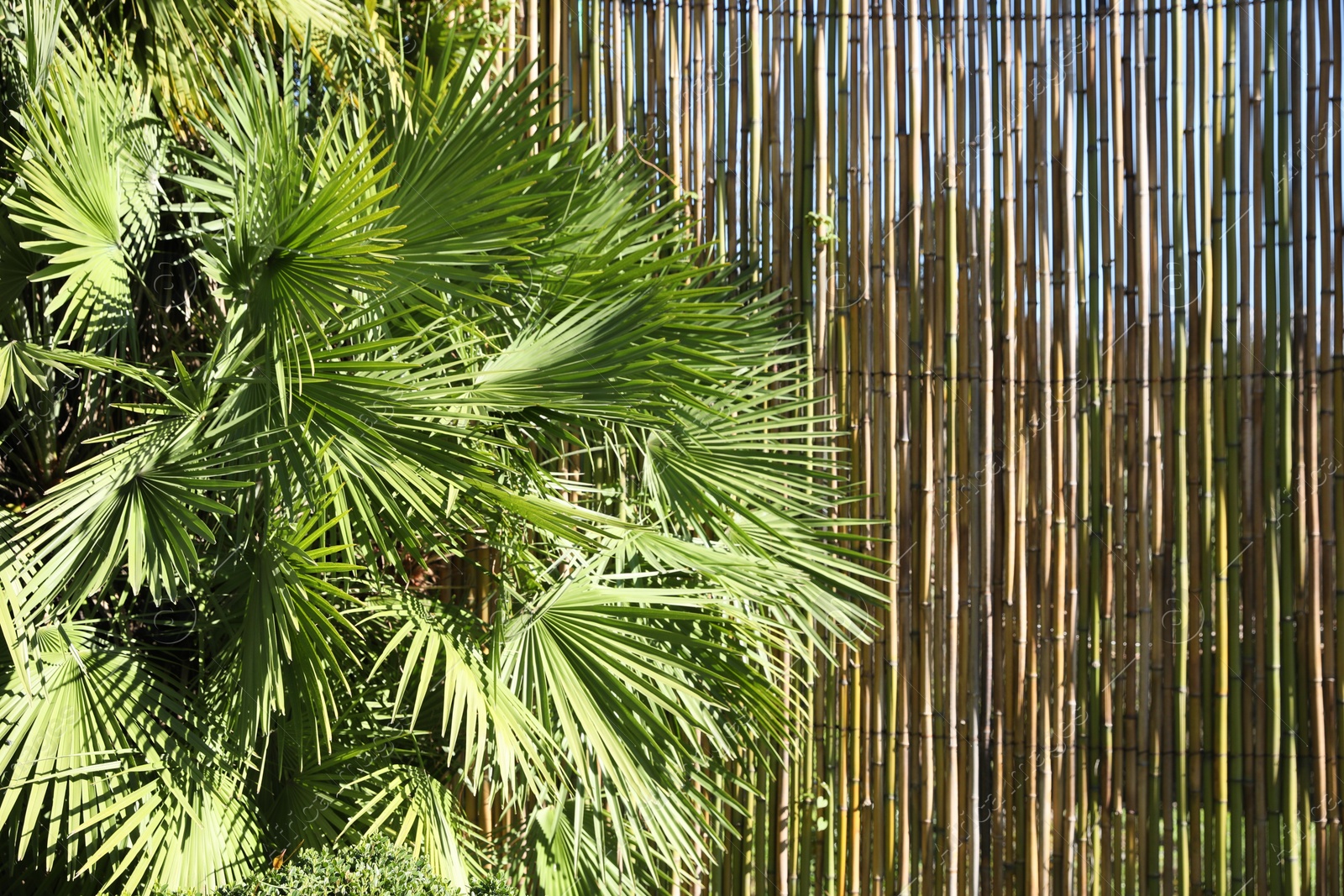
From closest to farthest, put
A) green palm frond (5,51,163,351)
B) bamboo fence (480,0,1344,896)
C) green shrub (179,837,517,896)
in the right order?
green shrub (179,837,517,896)
green palm frond (5,51,163,351)
bamboo fence (480,0,1344,896)

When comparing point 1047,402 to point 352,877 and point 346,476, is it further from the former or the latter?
point 352,877

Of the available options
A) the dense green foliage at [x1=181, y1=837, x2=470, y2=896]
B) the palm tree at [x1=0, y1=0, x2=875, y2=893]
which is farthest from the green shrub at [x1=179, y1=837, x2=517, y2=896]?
the palm tree at [x1=0, y1=0, x2=875, y2=893]

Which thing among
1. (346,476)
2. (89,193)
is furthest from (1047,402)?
(89,193)

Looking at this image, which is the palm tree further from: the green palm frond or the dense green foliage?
the dense green foliage

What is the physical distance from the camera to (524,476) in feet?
7.57

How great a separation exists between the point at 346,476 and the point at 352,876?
0.72 m

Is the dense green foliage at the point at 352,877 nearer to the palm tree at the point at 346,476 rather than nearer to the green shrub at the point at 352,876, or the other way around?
the green shrub at the point at 352,876

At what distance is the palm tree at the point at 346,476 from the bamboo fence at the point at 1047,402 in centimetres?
31

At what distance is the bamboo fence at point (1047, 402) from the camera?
2736mm

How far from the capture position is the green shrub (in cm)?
192

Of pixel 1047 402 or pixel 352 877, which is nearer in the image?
pixel 352 877

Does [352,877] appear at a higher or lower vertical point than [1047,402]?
lower

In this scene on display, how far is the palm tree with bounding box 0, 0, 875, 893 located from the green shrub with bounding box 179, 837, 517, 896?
11cm

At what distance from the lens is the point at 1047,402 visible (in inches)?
113
